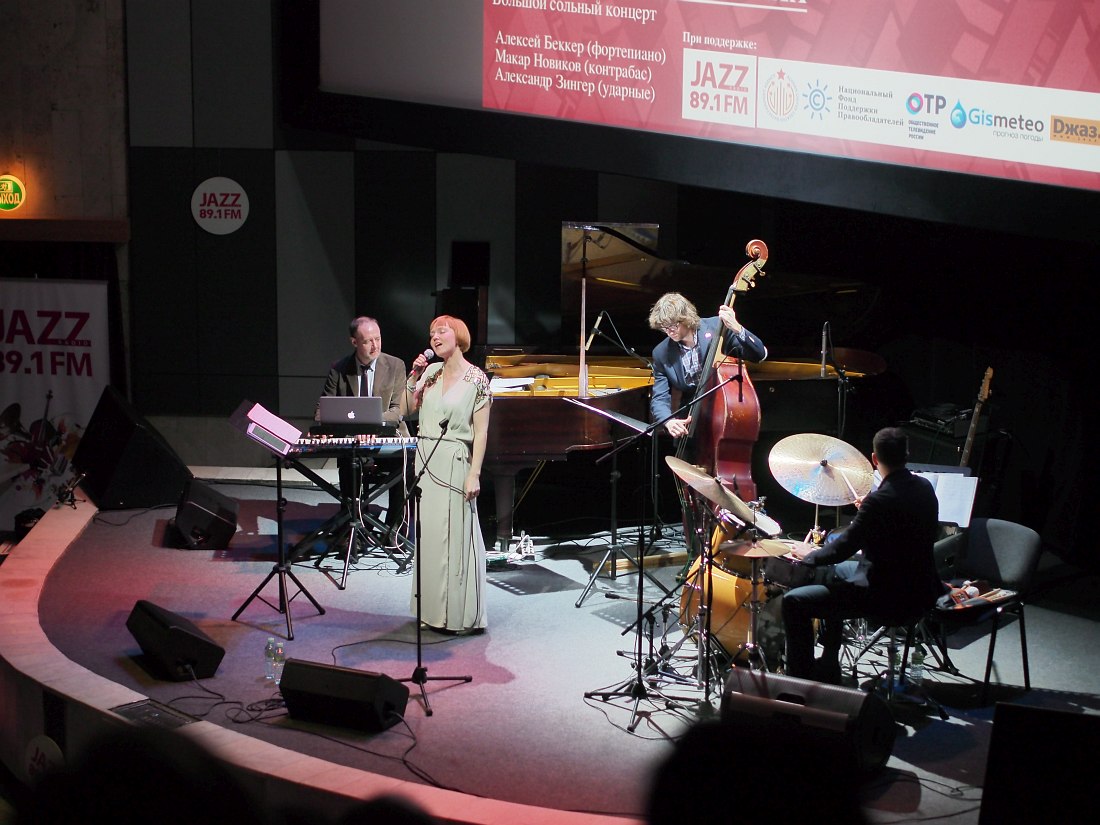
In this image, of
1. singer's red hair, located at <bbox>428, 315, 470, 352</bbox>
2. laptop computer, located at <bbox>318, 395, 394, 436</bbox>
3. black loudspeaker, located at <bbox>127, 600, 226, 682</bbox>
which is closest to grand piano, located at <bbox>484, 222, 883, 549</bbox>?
laptop computer, located at <bbox>318, 395, 394, 436</bbox>

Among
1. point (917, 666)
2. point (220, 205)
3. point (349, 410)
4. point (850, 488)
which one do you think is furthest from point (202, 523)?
point (917, 666)

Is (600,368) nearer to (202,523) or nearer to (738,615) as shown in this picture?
(202,523)

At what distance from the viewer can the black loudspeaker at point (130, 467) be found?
773 cm

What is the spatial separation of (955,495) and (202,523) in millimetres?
4411

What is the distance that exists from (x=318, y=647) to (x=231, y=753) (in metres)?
1.41

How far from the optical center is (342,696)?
13.5 ft

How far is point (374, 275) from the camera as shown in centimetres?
922

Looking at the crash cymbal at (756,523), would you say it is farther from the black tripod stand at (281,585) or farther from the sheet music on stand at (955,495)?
the black tripod stand at (281,585)

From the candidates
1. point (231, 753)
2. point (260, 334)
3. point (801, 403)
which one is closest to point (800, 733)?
point (231, 753)

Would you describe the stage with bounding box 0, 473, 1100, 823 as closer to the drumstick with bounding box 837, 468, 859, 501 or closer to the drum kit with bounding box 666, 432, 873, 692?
the drum kit with bounding box 666, 432, 873, 692

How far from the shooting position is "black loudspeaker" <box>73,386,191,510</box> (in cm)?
773

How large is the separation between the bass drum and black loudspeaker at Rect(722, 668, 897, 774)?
67 centimetres

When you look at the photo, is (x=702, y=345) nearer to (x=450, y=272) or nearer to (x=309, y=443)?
(x=309, y=443)

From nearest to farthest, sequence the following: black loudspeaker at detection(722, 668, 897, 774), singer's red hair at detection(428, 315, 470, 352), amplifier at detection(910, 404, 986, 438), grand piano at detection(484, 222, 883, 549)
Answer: black loudspeaker at detection(722, 668, 897, 774), singer's red hair at detection(428, 315, 470, 352), grand piano at detection(484, 222, 883, 549), amplifier at detection(910, 404, 986, 438)
